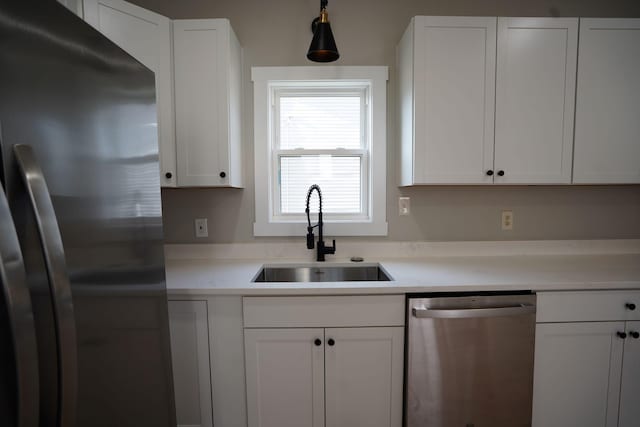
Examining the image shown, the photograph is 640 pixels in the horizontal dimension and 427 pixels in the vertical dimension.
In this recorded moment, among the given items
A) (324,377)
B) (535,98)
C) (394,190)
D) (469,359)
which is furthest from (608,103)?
(324,377)

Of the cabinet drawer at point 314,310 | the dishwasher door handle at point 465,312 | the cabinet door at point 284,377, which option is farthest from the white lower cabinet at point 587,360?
the cabinet door at point 284,377

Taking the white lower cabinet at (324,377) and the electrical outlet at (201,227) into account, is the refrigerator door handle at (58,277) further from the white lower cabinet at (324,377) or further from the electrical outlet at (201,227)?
Result: the electrical outlet at (201,227)

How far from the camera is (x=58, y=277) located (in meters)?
0.56

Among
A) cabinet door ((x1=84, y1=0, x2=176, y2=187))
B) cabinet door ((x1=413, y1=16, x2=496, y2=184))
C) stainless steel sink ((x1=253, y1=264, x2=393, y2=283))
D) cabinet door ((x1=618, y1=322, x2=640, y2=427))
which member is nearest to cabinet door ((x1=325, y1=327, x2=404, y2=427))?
stainless steel sink ((x1=253, y1=264, x2=393, y2=283))

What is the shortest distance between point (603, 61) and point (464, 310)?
1622 mm

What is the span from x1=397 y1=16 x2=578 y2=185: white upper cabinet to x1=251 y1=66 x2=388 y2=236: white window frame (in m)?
0.30

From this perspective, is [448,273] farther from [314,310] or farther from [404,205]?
[314,310]

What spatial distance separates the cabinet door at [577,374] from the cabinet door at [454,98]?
862 mm

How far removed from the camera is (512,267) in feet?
5.21

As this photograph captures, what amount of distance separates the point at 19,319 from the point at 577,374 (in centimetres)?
205

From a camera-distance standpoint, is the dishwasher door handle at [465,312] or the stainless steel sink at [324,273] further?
the stainless steel sink at [324,273]

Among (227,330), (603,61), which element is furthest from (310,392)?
(603,61)

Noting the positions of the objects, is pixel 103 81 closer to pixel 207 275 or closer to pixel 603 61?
pixel 207 275

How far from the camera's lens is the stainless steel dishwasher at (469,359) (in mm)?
1259
